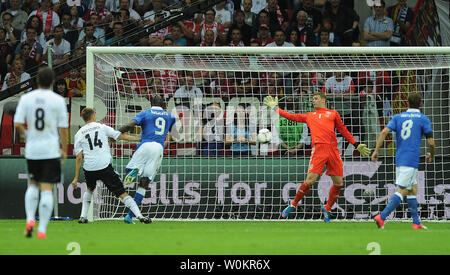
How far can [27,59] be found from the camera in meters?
17.1

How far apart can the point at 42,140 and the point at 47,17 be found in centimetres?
1057

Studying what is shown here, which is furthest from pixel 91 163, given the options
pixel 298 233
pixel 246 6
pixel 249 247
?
pixel 246 6

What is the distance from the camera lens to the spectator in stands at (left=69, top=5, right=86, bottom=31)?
698 inches

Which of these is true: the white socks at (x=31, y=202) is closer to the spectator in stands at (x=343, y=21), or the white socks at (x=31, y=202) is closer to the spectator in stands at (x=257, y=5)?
the spectator in stands at (x=343, y=21)

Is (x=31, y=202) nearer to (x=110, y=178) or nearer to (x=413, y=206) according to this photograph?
(x=110, y=178)

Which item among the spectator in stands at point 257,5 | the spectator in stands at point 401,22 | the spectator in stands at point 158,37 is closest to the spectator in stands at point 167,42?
the spectator in stands at point 158,37

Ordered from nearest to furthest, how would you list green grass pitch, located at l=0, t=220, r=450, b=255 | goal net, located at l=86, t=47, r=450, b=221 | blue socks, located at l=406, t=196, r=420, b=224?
1. green grass pitch, located at l=0, t=220, r=450, b=255
2. blue socks, located at l=406, t=196, r=420, b=224
3. goal net, located at l=86, t=47, r=450, b=221

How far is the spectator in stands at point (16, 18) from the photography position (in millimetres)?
17969

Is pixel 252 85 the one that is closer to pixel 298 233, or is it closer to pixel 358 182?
pixel 358 182

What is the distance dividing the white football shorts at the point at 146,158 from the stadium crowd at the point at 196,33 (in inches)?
119

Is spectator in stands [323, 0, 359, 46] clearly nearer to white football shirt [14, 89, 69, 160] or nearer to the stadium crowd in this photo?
the stadium crowd

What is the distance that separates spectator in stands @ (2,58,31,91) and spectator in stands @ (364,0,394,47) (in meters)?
7.69

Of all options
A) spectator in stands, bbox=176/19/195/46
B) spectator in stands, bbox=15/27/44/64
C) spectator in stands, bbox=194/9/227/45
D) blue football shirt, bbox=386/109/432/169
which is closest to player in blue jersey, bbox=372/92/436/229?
blue football shirt, bbox=386/109/432/169
